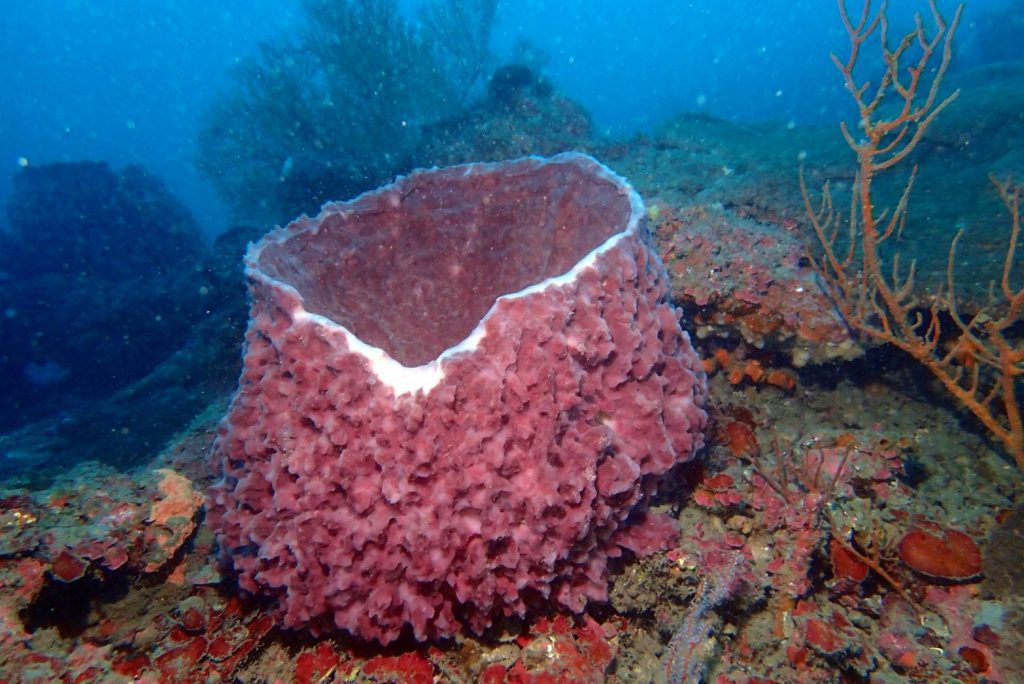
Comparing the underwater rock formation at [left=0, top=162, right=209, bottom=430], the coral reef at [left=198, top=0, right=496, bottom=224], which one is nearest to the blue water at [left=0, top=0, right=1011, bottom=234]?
the underwater rock formation at [left=0, top=162, right=209, bottom=430]

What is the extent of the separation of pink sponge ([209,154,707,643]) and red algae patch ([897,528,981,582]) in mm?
1202

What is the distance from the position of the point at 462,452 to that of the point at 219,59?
98.7 meters

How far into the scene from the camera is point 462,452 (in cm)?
195

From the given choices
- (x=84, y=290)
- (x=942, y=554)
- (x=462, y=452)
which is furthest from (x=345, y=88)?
(x=942, y=554)

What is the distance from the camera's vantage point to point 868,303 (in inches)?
139

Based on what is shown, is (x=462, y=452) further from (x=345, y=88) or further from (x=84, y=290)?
(x=345, y=88)

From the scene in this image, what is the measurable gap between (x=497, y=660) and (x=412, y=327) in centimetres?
221

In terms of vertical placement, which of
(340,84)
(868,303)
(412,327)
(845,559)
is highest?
(340,84)

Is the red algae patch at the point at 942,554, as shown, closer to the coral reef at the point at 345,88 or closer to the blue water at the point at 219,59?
the coral reef at the point at 345,88

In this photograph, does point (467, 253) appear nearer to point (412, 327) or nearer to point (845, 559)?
point (412, 327)

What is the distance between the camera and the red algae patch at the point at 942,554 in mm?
2543

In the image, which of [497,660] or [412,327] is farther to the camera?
[412,327]

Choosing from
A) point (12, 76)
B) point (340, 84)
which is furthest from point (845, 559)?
point (12, 76)

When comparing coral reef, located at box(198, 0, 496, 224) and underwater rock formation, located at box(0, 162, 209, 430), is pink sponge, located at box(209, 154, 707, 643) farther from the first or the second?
coral reef, located at box(198, 0, 496, 224)
